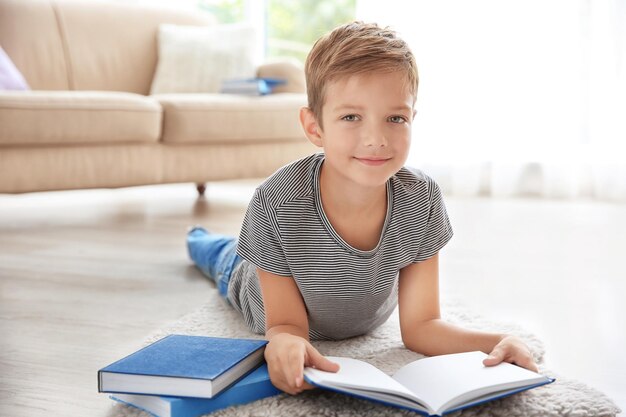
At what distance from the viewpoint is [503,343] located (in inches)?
42.7

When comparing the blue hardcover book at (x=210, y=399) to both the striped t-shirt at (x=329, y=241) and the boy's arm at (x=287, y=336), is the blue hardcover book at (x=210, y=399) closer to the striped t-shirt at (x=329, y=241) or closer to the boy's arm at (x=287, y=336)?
the boy's arm at (x=287, y=336)

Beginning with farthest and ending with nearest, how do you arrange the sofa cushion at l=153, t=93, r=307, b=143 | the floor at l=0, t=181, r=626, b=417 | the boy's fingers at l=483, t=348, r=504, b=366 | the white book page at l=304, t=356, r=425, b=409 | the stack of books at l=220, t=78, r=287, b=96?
the stack of books at l=220, t=78, r=287, b=96 → the sofa cushion at l=153, t=93, r=307, b=143 → the floor at l=0, t=181, r=626, b=417 → the boy's fingers at l=483, t=348, r=504, b=366 → the white book page at l=304, t=356, r=425, b=409

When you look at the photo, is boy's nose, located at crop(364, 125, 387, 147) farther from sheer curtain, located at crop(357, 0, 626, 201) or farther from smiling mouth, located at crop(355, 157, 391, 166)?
sheer curtain, located at crop(357, 0, 626, 201)

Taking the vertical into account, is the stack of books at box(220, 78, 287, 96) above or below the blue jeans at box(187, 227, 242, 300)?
above

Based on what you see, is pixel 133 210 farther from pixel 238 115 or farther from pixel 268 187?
pixel 268 187

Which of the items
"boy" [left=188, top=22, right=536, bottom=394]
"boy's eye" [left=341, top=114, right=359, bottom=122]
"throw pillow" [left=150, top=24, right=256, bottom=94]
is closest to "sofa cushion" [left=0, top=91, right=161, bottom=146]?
"throw pillow" [left=150, top=24, right=256, bottom=94]

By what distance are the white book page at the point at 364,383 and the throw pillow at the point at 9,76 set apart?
2332mm

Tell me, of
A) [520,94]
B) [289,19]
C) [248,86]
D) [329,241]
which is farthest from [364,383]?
[289,19]

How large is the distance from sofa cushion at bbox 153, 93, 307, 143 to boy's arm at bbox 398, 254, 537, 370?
174 centimetres

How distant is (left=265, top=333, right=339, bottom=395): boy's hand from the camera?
3.30ft

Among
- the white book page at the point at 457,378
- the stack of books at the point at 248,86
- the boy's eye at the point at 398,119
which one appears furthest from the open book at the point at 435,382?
the stack of books at the point at 248,86

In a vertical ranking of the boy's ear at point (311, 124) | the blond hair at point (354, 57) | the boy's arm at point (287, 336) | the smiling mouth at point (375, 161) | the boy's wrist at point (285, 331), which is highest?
the blond hair at point (354, 57)

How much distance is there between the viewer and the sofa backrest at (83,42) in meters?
3.34

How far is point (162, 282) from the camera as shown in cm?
190
